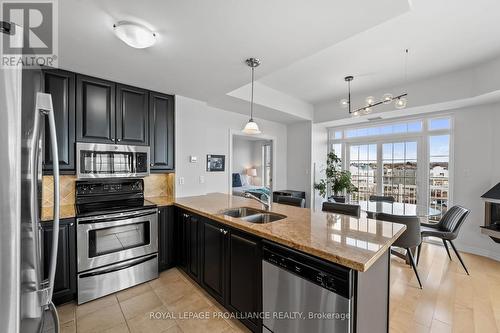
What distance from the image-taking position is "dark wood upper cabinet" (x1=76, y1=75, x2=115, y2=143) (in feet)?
7.93

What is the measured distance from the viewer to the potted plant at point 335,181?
16.0ft

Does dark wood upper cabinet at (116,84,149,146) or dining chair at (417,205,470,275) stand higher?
dark wood upper cabinet at (116,84,149,146)

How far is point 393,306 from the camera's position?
7.14 ft

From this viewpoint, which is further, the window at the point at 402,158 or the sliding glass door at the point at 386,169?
the sliding glass door at the point at 386,169

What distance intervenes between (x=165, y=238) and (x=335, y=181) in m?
3.88

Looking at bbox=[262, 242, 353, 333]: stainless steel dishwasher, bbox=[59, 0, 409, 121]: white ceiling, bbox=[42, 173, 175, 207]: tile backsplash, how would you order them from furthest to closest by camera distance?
bbox=[42, 173, 175, 207]: tile backsplash
bbox=[59, 0, 409, 121]: white ceiling
bbox=[262, 242, 353, 333]: stainless steel dishwasher

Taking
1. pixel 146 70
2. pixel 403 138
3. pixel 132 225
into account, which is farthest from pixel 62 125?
pixel 403 138

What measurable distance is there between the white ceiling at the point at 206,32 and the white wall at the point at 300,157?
9.85ft

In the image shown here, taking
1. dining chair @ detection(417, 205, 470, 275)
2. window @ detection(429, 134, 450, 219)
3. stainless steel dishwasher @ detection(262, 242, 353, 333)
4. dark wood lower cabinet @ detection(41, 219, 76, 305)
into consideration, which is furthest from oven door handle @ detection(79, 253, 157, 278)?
window @ detection(429, 134, 450, 219)

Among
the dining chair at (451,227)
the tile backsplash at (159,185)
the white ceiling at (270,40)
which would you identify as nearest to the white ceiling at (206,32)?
the white ceiling at (270,40)

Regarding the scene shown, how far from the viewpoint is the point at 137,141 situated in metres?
2.82

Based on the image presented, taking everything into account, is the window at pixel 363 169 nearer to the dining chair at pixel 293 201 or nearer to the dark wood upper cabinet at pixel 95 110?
the dining chair at pixel 293 201

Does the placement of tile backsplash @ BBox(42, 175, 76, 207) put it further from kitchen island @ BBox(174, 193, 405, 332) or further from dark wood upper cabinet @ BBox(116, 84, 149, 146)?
kitchen island @ BBox(174, 193, 405, 332)

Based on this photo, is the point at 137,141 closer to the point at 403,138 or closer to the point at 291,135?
the point at 291,135
